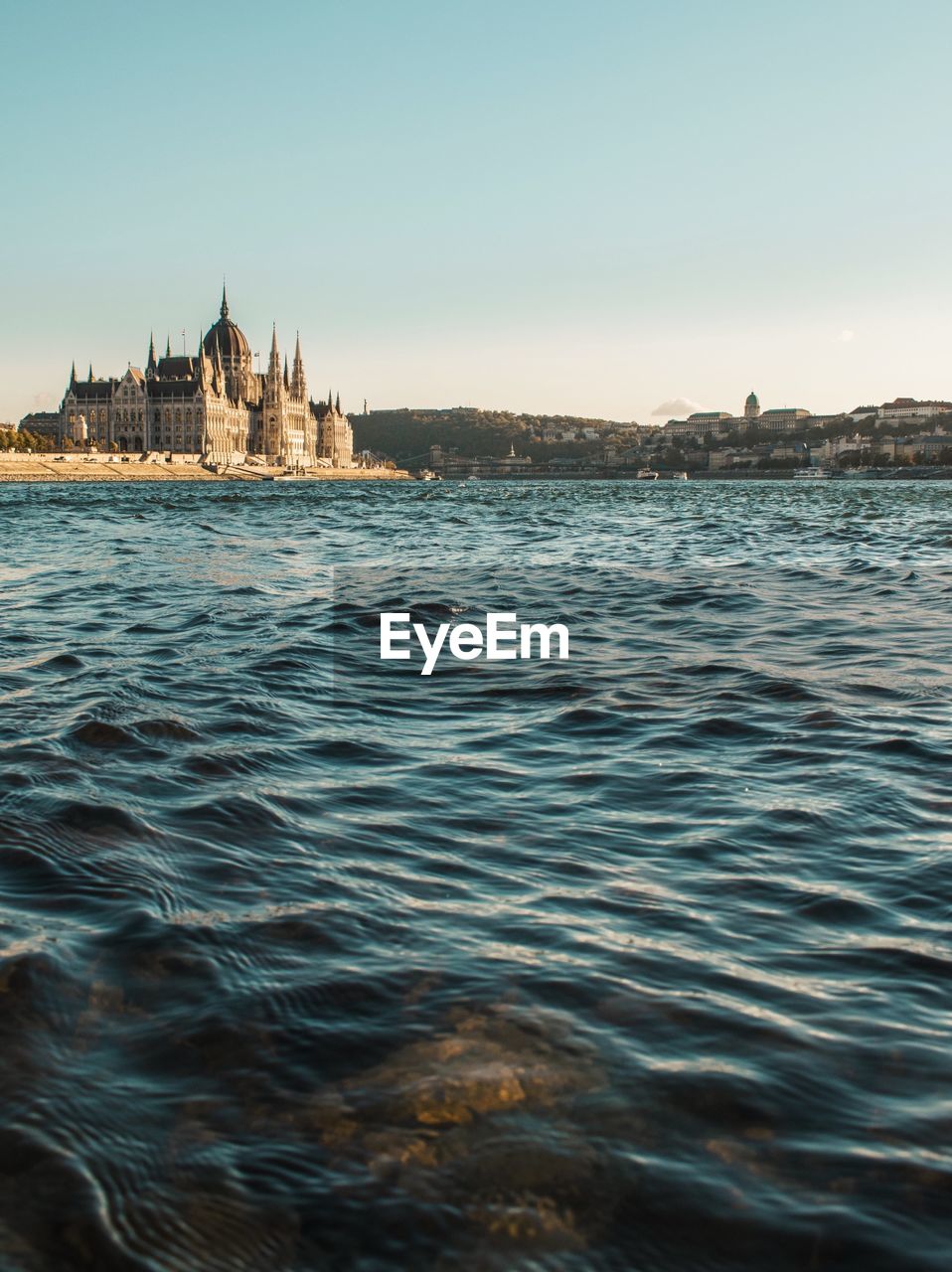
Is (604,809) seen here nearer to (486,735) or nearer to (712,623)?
(486,735)

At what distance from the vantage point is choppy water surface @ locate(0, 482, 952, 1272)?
2.94 metres

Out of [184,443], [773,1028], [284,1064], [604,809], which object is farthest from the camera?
[184,443]

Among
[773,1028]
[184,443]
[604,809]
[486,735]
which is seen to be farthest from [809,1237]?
[184,443]

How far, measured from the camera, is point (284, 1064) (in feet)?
11.8

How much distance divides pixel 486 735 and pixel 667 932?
12.4 ft

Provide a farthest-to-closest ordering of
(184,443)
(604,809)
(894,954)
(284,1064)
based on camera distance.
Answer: (184,443)
(604,809)
(894,954)
(284,1064)

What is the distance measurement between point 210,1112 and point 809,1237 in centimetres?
177

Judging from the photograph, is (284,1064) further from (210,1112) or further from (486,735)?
(486,735)

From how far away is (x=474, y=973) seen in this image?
421 centimetres

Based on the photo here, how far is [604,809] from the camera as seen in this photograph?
21.0 feet

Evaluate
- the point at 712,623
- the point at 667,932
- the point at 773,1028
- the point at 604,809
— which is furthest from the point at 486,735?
the point at 712,623

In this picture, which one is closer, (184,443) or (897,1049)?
(897,1049)

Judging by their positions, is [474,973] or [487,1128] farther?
[474,973]

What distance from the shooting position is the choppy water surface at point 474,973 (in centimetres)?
294
